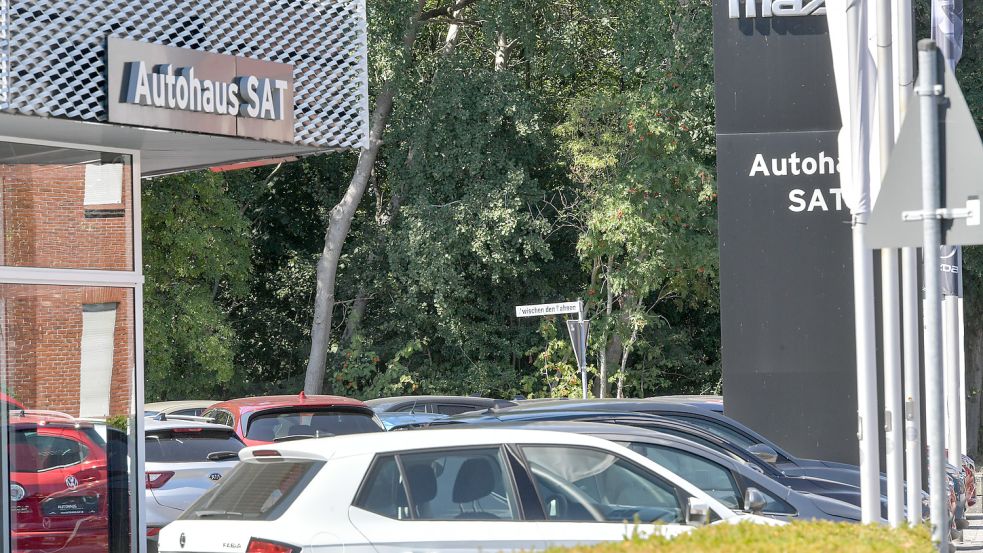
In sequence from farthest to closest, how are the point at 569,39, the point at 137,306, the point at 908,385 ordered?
the point at 569,39 < the point at 137,306 < the point at 908,385

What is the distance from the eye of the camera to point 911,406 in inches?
310

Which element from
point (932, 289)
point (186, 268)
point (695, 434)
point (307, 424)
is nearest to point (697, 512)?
point (932, 289)

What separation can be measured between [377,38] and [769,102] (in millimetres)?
17666

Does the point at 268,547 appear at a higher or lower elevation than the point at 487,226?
lower

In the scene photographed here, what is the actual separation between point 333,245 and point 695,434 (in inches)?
851

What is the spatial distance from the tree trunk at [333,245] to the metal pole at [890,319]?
23249 mm

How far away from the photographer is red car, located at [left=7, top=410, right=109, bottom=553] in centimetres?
908

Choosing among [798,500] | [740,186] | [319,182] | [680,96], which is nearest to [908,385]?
[798,500]

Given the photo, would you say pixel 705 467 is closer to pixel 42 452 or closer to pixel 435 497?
pixel 435 497

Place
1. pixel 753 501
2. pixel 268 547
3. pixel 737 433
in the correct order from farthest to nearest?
pixel 737 433 → pixel 753 501 → pixel 268 547

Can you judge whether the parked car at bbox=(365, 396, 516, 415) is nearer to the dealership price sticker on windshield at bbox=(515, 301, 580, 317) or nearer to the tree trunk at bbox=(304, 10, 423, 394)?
the dealership price sticker on windshield at bbox=(515, 301, 580, 317)

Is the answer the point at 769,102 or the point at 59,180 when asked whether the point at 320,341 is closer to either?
the point at 769,102

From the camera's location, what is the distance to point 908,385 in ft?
26.6

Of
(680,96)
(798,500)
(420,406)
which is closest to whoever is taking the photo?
(798,500)
